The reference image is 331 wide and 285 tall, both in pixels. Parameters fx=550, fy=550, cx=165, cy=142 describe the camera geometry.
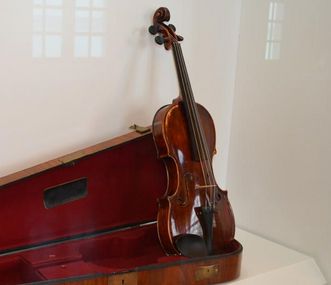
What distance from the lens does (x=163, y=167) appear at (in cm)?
173

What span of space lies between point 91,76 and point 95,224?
0.46 metres

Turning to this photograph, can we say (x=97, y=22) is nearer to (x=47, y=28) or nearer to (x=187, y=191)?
(x=47, y=28)

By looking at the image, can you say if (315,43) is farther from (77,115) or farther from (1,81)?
(1,81)

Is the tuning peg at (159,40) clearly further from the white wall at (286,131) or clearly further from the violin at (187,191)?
the white wall at (286,131)

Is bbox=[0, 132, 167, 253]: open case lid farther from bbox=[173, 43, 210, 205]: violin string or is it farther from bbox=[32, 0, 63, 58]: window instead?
bbox=[32, 0, 63, 58]: window

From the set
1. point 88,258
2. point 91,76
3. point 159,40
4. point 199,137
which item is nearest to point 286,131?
point 199,137

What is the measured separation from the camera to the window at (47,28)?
1.56 meters

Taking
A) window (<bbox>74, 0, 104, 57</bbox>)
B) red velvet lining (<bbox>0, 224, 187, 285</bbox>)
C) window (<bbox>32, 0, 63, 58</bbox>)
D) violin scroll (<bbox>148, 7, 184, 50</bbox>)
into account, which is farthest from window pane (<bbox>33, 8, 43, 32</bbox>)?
red velvet lining (<bbox>0, 224, 187, 285</bbox>)

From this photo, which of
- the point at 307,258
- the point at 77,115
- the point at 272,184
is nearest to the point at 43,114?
the point at 77,115

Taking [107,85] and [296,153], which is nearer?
[107,85]

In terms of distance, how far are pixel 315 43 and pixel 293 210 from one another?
58 centimetres

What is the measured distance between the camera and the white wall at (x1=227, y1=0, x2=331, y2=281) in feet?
6.02

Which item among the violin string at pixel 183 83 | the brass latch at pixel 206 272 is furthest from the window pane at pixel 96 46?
the brass latch at pixel 206 272

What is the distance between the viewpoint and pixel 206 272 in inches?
58.8
